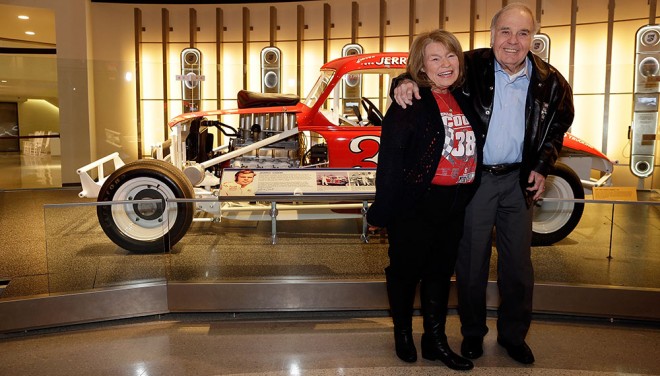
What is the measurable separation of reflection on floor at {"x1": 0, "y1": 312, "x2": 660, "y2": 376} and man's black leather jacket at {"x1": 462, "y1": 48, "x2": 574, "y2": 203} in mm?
944

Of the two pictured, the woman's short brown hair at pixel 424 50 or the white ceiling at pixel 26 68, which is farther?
the white ceiling at pixel 26 68

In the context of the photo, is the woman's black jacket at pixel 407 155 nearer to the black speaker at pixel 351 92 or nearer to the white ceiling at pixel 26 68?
the black speaker at pixel 351 92

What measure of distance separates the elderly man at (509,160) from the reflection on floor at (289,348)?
269 millimetres

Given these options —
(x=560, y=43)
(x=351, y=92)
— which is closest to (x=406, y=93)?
(x=351, y=92)

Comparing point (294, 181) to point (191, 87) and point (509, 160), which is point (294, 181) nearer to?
point (509, 160)

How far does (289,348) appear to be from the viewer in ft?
10.3

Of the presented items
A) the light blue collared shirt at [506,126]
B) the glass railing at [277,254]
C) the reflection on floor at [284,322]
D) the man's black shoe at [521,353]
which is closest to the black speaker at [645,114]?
the reflection on floor at [284,322]

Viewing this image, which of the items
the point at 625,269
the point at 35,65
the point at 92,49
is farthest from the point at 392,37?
the point at 625,269

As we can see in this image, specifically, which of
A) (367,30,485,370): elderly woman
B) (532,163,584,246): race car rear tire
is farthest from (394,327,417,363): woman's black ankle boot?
(532,163,584,246): race car rear tire

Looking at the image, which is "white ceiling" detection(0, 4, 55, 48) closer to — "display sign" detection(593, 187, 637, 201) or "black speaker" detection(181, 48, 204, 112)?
"black speaker" detection(181, 48, 204, 112)

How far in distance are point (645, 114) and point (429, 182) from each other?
159 inches

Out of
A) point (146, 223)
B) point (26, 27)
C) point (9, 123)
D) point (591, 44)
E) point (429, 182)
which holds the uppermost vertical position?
point (26, 27)

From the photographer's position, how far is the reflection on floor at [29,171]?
10125mm

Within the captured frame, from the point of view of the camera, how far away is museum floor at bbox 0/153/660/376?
2932mm
